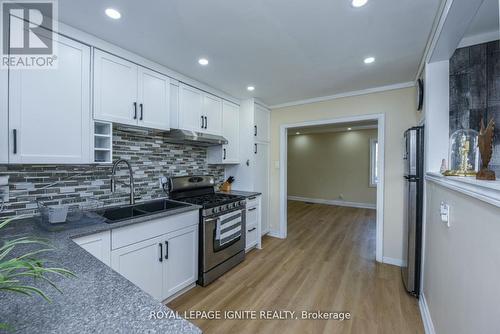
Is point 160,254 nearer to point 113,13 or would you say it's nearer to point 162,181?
point 162,181

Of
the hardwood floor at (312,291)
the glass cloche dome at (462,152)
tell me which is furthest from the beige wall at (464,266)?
the hardwood floor at (312,291)

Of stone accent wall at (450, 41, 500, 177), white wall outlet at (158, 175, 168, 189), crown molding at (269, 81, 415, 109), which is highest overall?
crown molding at (269, 81, 415, 109)

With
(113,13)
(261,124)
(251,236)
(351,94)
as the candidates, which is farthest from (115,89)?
(351,94)

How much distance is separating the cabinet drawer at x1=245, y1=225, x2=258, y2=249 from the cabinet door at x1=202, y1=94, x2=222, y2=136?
1.49 metres

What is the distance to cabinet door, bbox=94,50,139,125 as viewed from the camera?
1874 millimetres

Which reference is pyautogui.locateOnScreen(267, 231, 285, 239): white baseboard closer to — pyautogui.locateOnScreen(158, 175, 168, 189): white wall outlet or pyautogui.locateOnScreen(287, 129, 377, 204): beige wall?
pyautogui.locateOnScreen(158, 175, 168, 189): white wall outlet

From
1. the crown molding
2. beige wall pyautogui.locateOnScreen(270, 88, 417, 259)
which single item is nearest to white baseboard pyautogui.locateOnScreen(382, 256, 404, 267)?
beige wall pyautogui.locateOnScreen(270, 88, 417, 259)

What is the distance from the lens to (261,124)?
3.79m

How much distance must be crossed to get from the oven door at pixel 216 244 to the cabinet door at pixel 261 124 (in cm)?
146

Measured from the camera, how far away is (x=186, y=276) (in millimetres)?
2229

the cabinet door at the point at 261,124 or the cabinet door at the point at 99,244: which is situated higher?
the cabinet door at the point at 261,124

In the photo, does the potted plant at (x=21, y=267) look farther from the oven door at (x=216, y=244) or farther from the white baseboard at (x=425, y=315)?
the white baseboard at (x=425, y=315)

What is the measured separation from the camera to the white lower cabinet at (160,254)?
67.9 inches

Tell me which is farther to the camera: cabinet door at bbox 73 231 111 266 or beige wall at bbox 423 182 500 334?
cabinet door at bbox 73 231 111 266
